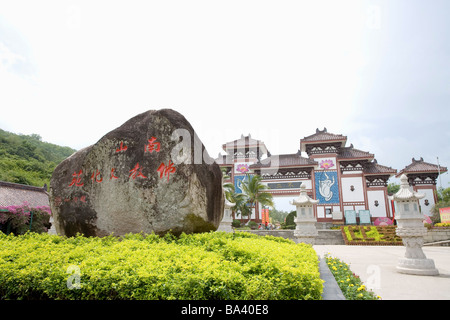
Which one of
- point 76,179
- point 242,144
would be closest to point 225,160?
point 242,144

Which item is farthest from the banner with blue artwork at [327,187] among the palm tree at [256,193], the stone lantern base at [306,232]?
the stone lantern base at [306,232]

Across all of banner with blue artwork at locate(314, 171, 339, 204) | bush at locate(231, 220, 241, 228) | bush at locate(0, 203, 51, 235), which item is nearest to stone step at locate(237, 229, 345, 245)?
bush at locate(231, 220, 241, 228)

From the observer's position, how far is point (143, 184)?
4.73 metres

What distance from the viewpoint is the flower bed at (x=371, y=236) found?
16105 mm

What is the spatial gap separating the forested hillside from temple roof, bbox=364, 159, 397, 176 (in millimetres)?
27186

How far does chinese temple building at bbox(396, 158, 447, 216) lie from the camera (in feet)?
79.4

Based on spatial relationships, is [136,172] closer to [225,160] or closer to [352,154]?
[225,160]

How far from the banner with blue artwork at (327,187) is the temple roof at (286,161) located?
120cm

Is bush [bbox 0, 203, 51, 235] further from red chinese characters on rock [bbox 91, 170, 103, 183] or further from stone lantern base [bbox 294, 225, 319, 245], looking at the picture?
stone lantern base [bbox 294, 225, 319, 245]

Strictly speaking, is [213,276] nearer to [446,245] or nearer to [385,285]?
[385,285]

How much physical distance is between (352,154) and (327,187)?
3.46 metres

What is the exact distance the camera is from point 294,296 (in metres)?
2.46
